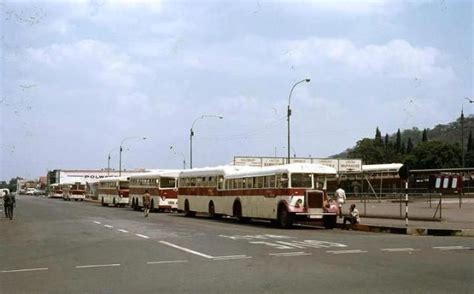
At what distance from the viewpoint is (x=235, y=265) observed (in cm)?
1376

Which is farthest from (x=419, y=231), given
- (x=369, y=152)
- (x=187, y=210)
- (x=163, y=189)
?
(x=369, y=152)

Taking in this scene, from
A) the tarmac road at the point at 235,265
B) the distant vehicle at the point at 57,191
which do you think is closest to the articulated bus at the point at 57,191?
the distant vehicle at the point at 57,191

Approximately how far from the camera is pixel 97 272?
1284cm

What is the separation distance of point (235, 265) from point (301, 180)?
14.6 metres

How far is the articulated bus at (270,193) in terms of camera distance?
90.9 ft

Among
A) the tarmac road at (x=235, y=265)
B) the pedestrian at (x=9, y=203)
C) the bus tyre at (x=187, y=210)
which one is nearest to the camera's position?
the tarmac road at (x=235, y=265)

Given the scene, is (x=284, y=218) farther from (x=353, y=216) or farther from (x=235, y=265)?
(x=235, y=265)

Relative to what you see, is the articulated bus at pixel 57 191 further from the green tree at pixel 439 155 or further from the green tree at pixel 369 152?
the green tree at pixel 439 155

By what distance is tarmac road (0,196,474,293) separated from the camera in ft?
35.4

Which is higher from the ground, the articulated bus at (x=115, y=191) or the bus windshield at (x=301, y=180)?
the bus windshield at (x=301, y=180)

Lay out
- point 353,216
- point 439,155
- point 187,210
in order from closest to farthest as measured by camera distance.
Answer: point 353,216, point 187,210, point 439,155

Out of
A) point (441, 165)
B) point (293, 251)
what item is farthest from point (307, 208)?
point (441, 165)

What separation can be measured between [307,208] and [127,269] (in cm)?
1537

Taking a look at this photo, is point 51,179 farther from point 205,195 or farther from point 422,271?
point 422,271
